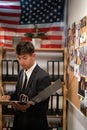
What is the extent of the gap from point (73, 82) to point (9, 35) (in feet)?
4.57

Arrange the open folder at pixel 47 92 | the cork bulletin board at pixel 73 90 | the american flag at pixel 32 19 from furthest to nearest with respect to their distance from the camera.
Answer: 1. the american flag at pixel 32 19
2. the cork bulletin board at pixel 73 90
3. the open folder at pixel 47 92

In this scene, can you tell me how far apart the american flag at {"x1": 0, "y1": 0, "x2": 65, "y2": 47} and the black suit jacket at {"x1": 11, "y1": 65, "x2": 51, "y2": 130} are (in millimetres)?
1791

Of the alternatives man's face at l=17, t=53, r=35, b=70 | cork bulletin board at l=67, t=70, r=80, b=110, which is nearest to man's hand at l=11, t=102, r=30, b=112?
man's face at l=17, t=53, r=35, b=70

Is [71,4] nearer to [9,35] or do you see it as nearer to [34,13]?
[34,13]

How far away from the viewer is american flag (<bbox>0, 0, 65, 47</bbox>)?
3.88 meters

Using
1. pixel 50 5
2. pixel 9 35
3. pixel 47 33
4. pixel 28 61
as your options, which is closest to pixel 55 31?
pixel 47 33

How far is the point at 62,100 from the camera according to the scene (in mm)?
3609

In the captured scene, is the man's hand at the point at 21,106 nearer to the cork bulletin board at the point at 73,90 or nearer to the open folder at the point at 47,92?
the open folder at the point at 47,92

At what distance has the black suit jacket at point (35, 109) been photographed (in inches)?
82.8

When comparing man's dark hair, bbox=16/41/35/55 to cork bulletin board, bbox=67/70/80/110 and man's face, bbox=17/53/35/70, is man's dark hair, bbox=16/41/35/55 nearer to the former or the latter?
man's face, bbox=17/53/35/70

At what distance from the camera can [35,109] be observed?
6.88ft

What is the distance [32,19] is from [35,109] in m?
2.13

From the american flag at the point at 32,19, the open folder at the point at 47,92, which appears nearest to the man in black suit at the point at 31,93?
the open folder at the point at 47,92

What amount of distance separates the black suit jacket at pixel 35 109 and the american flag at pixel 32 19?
1.79 metres
